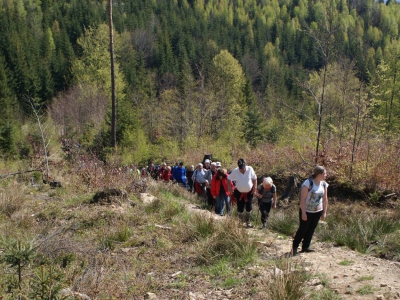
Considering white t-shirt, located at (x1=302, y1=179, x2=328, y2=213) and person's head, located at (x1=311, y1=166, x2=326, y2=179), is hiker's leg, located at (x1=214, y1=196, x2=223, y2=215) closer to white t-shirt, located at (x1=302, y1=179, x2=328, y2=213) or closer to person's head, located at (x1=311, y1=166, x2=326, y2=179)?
white t-shirt, located at (x1=302, y1=179, x2=328, y2=213)

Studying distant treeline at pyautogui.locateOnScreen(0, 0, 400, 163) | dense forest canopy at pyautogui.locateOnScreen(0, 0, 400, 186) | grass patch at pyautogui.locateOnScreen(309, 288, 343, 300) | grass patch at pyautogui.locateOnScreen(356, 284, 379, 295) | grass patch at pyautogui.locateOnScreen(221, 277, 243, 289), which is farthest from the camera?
distant treeline at pyautogui.locateOnScreen(0, 0, 400, 163)

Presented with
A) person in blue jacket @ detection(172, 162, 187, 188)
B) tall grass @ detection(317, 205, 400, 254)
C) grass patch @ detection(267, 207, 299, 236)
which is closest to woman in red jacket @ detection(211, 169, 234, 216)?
grass patch @ detection(267, 207, 299, 236)

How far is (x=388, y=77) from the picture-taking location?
27.1 meters

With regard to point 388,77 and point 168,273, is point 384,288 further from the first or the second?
point 388,77

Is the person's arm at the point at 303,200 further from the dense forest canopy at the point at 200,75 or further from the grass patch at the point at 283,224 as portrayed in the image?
the dense forest canopy at the point at 200,75

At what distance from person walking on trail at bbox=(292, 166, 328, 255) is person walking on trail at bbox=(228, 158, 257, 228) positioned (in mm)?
2223

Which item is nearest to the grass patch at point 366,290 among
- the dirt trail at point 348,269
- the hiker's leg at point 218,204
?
the dirt trail at point 348,269

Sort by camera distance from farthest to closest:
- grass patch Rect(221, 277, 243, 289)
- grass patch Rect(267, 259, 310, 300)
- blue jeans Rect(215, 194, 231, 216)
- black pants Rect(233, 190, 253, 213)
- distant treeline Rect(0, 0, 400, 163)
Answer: distant treeline Rect(0, 0, 400, 163) < blue jeans Rect(215, 194, 231, 216) < black pants Rect(233, 190, 253, 213) < grass patch Rect(221, 277, 243, 289) < grass patch Rect(267, 259, 310, 300)

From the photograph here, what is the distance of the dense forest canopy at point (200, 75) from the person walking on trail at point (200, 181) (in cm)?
346

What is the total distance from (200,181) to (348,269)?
654 centimetres

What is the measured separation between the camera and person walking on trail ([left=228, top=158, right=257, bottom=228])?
769cm

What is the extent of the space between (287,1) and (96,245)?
135 meters

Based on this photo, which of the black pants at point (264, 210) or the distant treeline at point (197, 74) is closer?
the black pants at point (264, 210)

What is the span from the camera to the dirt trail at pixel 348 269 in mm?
4031
